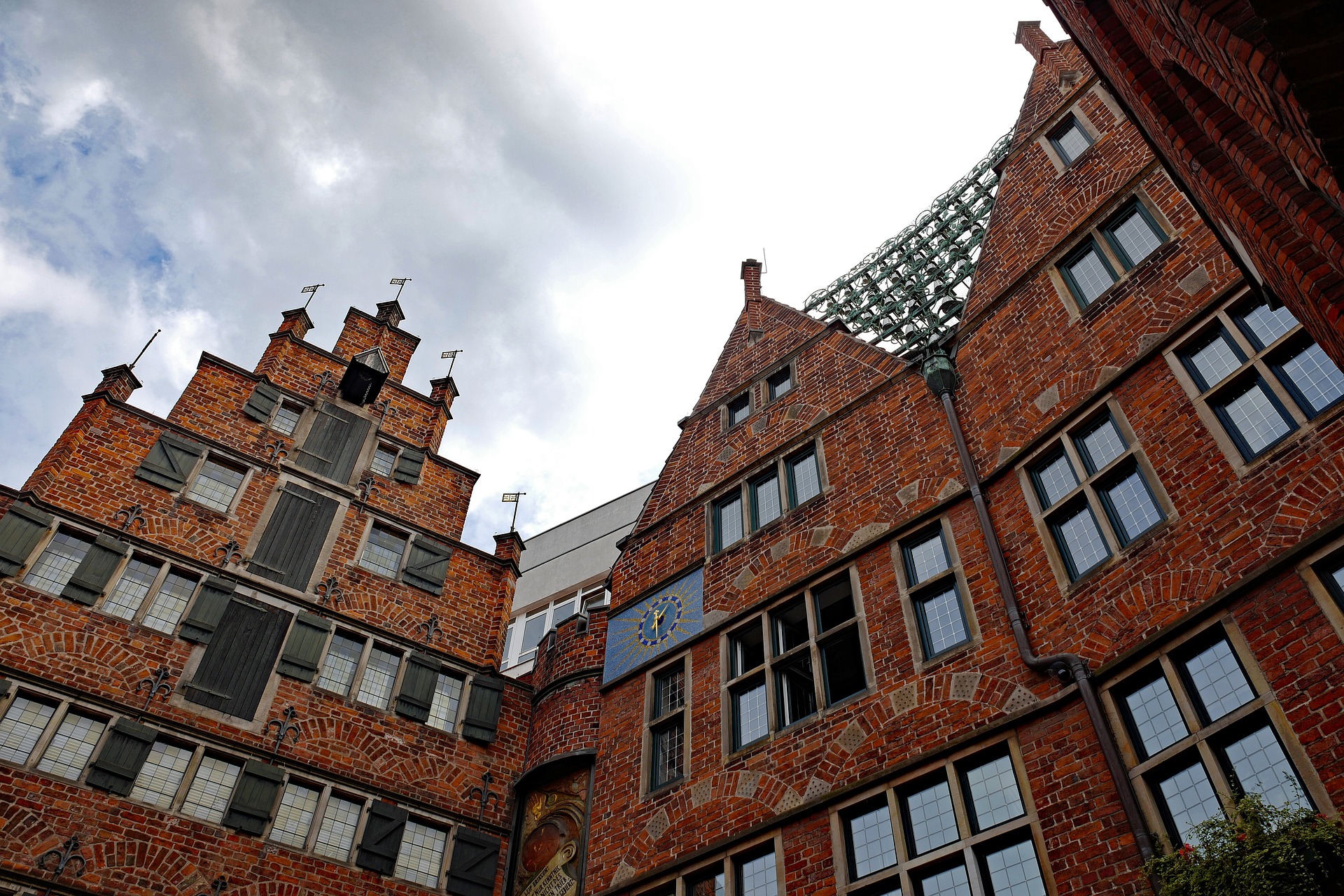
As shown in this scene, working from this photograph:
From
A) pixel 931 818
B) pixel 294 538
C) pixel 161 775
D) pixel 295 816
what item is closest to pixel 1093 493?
pixel 931 818

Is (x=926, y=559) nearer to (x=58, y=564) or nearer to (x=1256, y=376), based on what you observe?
(x=1256, y=376)

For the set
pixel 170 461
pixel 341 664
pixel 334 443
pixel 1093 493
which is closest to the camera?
pixel 1093 493

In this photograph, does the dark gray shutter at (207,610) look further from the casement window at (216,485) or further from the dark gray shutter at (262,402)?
the dark gray shutter at (262,402)

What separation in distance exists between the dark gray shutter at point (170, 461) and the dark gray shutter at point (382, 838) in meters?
6.33

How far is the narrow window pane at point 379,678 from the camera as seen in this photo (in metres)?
16.4

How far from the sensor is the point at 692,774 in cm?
1304

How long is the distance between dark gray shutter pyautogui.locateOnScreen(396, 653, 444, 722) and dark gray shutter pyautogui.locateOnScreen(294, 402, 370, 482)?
13.0ft

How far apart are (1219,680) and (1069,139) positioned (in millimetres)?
9564

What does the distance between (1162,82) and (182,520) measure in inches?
592

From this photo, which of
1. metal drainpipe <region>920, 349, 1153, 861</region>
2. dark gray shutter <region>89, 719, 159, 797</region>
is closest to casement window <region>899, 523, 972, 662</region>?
metal drainpipe <region>920, 349, 1153, 861</region>

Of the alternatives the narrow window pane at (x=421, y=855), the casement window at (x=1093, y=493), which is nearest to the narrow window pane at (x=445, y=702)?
the narrow window pane at (x=421, y=855)

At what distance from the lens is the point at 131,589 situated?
50.5 feet

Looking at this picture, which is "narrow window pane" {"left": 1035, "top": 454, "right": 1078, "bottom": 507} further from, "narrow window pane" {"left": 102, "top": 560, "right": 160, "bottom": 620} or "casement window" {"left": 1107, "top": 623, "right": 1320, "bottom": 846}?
"narrow window pane" {"left": 102, "top": 560, "right": 160, "bottom": 620}

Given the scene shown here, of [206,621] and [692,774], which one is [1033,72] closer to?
[692,774]
